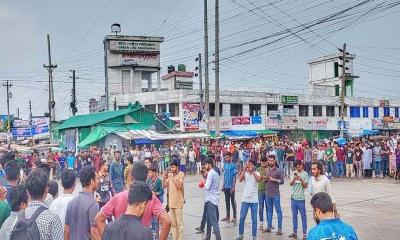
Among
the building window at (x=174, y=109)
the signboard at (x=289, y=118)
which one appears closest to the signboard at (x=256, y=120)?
the signboard at (x=289, y=118)

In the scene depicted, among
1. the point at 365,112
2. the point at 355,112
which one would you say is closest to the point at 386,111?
the point at 365,112

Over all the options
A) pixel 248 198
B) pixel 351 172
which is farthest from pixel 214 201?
pixel 351 172

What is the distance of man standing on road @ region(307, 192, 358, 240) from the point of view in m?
3.70

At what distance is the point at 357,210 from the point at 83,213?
10109 mm

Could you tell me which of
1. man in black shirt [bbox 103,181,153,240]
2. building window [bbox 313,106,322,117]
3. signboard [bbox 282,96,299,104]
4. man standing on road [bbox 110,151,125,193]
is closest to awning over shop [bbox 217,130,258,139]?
signboard [bbox 282,96,299,104]

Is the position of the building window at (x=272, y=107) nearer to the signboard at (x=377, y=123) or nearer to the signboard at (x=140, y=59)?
the signboard at (x=377, y=123)

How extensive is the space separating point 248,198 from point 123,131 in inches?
1024

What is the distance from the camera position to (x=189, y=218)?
492 inches

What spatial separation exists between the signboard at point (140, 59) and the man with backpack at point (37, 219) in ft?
164

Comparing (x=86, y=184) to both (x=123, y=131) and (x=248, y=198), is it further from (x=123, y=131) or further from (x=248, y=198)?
(x=123, y=131)

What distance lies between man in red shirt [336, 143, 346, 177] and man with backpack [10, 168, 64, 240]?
68.8 feet

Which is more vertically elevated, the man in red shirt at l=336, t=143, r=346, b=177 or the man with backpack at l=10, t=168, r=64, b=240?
the man with backpack at l=10, t=168, r=64, b=240

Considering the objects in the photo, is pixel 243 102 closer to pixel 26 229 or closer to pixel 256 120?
pixel 256 120

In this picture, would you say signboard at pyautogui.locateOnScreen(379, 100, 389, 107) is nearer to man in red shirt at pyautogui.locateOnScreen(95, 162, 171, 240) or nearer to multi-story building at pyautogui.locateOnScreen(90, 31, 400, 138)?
multi-story building at pyautogui.locateOnScreen(90, 31, 400, 138)
